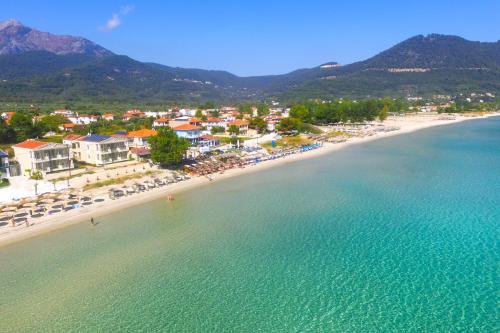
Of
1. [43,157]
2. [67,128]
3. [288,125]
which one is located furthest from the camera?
[288,125]

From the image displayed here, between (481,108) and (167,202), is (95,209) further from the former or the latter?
(481,108)

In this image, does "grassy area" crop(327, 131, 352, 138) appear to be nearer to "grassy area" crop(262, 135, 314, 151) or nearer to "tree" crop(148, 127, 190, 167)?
"grassy area" crop(262, 135, 314, 151)

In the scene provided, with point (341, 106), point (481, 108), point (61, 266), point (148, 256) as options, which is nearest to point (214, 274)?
point (148, 256)

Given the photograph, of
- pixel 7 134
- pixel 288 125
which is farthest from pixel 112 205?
pixel 288 125

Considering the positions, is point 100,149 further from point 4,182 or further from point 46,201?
point 46,201

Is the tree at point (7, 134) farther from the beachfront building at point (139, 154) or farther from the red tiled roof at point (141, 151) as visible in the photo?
the red tiled roof at point (141, 151)
